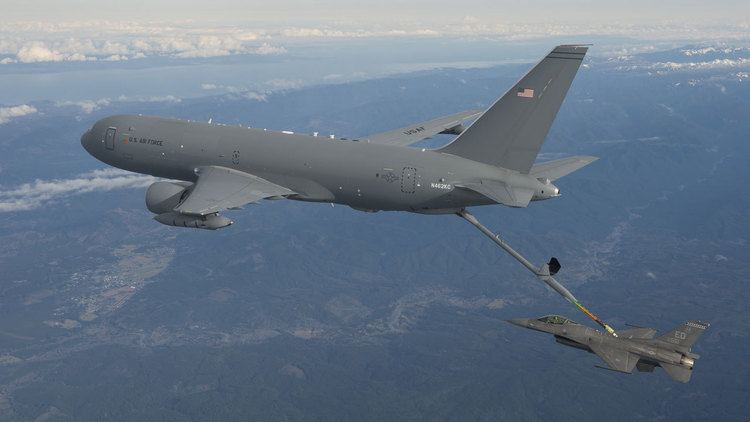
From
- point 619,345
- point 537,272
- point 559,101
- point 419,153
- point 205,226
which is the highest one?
point 559,101

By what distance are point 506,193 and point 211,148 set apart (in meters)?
25.0

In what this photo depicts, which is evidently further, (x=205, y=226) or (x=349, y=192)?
(x=349, y=192)

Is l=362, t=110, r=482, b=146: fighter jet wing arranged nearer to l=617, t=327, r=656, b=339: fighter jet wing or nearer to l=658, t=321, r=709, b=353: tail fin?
l=617, t=327, r=656, b=339: fighter jet wing

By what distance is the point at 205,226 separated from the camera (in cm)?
4059

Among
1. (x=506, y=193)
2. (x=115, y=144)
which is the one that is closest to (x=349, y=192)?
(x=506, y=193)

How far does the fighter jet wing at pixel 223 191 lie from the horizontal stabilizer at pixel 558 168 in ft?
65.7

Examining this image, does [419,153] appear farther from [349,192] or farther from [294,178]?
[294,178]

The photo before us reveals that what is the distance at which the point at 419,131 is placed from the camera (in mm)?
58906

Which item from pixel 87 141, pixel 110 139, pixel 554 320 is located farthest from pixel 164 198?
pixel 554 320

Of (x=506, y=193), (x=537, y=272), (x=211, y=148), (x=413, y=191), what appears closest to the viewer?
(x=537, y=272)

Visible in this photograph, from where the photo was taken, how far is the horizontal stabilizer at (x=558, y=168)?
4431 centimetres

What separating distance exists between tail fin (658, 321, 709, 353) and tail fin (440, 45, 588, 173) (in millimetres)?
17471

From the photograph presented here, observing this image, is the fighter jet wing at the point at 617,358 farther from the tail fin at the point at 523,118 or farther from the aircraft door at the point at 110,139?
the aircraft door at the point at 110,139

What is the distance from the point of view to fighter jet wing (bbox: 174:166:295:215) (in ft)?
135
